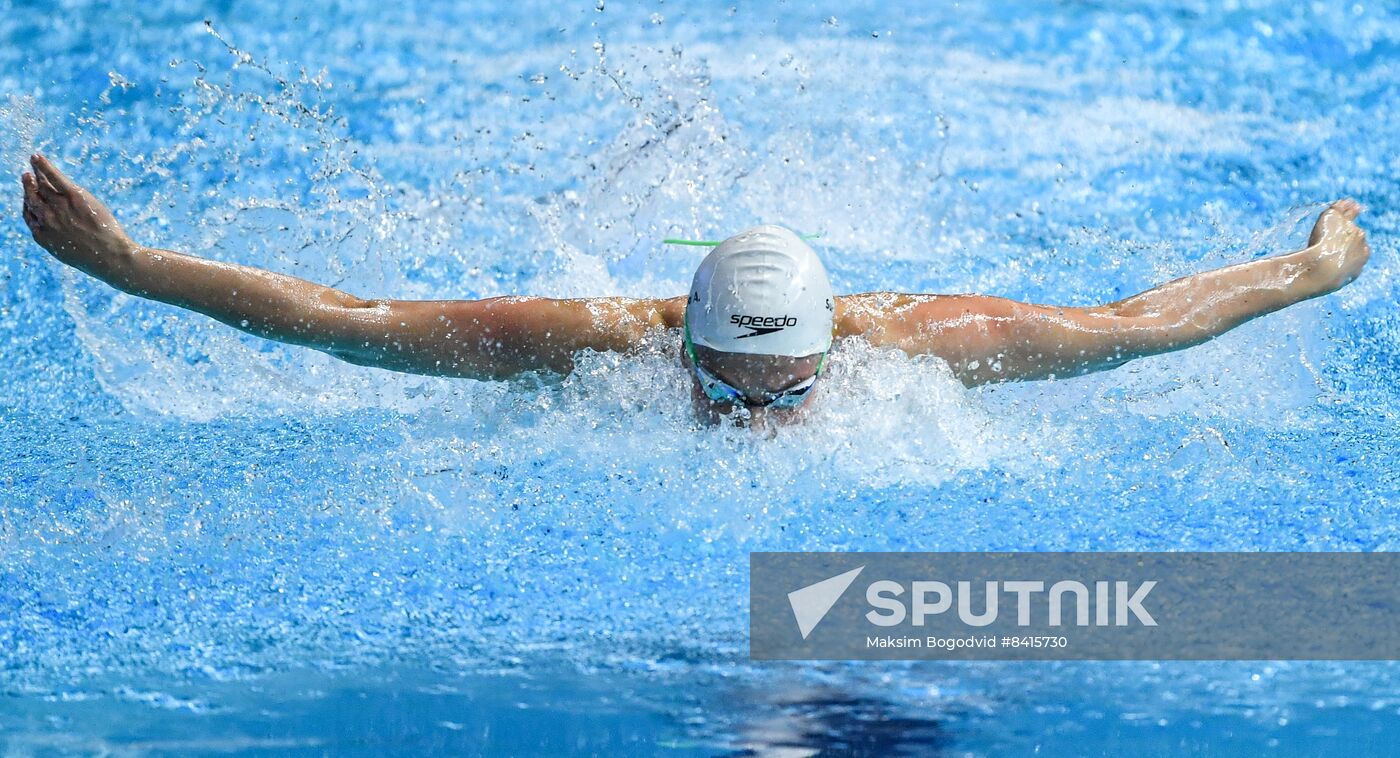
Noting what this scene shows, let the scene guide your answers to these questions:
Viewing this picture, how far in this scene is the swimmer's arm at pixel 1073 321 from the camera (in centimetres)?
354

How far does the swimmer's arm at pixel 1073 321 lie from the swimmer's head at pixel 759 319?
0.90ft

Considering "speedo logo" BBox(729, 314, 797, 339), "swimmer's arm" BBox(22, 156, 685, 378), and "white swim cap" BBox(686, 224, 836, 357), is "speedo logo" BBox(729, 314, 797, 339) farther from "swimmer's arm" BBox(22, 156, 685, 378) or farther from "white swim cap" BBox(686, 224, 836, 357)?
"swimmer's arm" BBox(22, 156, 685, 378)

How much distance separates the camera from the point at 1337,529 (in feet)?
10.8

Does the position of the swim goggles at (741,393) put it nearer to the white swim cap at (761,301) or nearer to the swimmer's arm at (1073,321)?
the white swim cap at (761,301)

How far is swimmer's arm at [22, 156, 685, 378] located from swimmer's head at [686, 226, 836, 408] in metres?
0.26

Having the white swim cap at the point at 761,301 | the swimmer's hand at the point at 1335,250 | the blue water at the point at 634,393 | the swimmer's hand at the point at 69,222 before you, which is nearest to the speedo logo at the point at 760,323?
the white swim cap at the point at 761,301

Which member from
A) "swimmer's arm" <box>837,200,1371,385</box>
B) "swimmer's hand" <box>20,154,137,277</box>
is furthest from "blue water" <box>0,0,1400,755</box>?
"swimmer's hand" <box>20,154,137,277</box>

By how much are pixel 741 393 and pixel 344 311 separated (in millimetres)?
927

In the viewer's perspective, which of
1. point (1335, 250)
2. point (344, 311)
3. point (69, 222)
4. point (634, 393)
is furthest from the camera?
point (1335, 250)

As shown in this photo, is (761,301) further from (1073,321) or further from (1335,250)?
(1335,250)

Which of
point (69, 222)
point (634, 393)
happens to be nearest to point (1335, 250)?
point (634, 393)

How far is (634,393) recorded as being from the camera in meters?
3.50

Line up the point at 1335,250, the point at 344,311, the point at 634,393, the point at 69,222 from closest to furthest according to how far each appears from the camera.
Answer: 1. the point at 69,222
2. the point at 344,311
3. the point at 634,393
4. the point at 1335,250

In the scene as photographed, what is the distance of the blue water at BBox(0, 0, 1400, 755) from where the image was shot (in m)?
2.85
